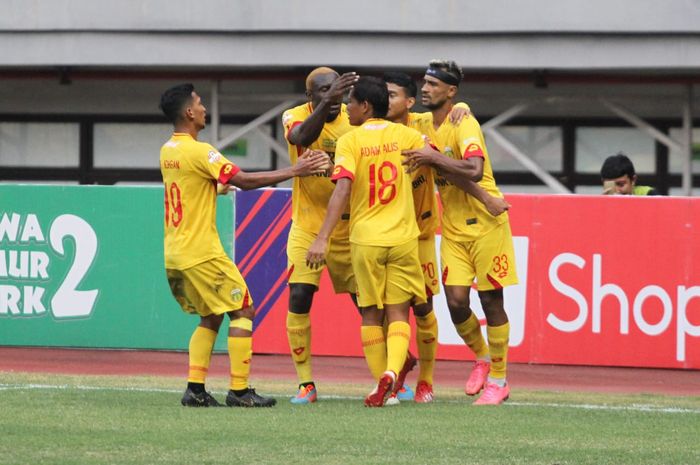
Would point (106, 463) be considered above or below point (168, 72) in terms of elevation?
below

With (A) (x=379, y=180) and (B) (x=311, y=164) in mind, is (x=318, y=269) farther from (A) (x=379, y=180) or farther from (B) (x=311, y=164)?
(B) (x=311, y=164)

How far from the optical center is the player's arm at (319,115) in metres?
9.55

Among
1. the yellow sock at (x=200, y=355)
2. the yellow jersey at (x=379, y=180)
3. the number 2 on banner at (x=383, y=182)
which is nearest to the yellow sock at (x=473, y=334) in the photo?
the yellow jersey at (x=379, y=180)

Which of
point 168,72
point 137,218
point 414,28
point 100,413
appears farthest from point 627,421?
point 168,72

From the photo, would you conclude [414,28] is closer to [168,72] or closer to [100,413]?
[168,72]

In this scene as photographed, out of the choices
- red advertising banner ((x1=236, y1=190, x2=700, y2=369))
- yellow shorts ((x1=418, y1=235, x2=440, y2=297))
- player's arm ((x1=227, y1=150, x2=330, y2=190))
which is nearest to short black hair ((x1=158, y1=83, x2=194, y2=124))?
player's arm ((x1=227, y1=150, x2=330, y2=190))

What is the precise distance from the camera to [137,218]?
1427 centimetres

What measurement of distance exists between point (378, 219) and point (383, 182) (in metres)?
0.23

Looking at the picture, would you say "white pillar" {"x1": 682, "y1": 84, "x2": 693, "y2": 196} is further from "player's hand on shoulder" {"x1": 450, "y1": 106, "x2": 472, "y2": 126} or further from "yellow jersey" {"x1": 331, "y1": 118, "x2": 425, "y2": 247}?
"yellow jersey" {"x1": 331, "y1": 118, "x2": 425, "y2": 247}

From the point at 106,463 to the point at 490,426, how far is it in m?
2.50

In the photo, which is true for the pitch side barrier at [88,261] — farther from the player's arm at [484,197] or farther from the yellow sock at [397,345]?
the yellow sock at [397,345]

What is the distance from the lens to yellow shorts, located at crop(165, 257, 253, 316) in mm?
9542

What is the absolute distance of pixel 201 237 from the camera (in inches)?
376

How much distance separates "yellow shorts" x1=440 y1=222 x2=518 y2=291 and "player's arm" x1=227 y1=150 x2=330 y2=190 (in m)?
1.25
